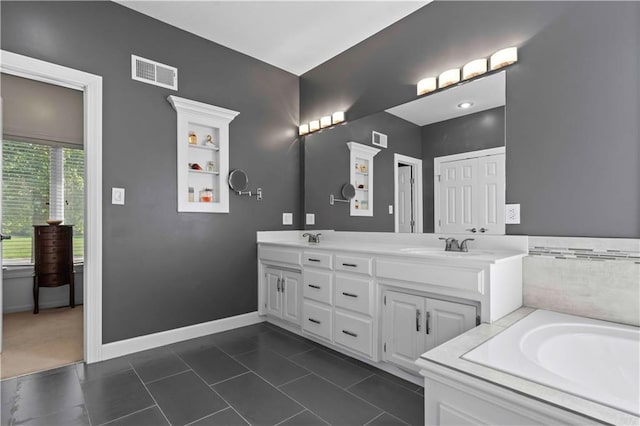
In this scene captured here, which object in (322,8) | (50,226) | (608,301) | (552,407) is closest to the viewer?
(552,407)

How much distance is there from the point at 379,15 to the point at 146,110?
2.12m

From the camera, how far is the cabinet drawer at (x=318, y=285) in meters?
2.55

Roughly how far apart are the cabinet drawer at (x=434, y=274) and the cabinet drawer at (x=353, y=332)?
399 millimetres

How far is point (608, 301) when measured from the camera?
1.66m

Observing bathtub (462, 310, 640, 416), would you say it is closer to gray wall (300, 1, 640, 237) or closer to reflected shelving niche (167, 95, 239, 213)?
→ gray wall (300, 1, 640, 237)

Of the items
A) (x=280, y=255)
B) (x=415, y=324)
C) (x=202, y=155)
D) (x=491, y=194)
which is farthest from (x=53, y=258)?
(x=491, y=194)

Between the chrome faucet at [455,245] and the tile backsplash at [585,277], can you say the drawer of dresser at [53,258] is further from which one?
the tile backsplash at [585,277]

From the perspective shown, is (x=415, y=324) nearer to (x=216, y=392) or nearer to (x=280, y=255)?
(x=216, y=392)

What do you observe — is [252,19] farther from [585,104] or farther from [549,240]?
[549,240]

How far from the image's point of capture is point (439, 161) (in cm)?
241

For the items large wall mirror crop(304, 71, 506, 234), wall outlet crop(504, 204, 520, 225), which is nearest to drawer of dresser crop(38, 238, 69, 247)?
large wall mirror crop(304, 71, 506, 234)

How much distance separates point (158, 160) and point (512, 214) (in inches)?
108

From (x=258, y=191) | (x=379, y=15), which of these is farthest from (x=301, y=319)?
(x=379, y=15)

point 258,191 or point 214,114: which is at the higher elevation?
point 214,114
